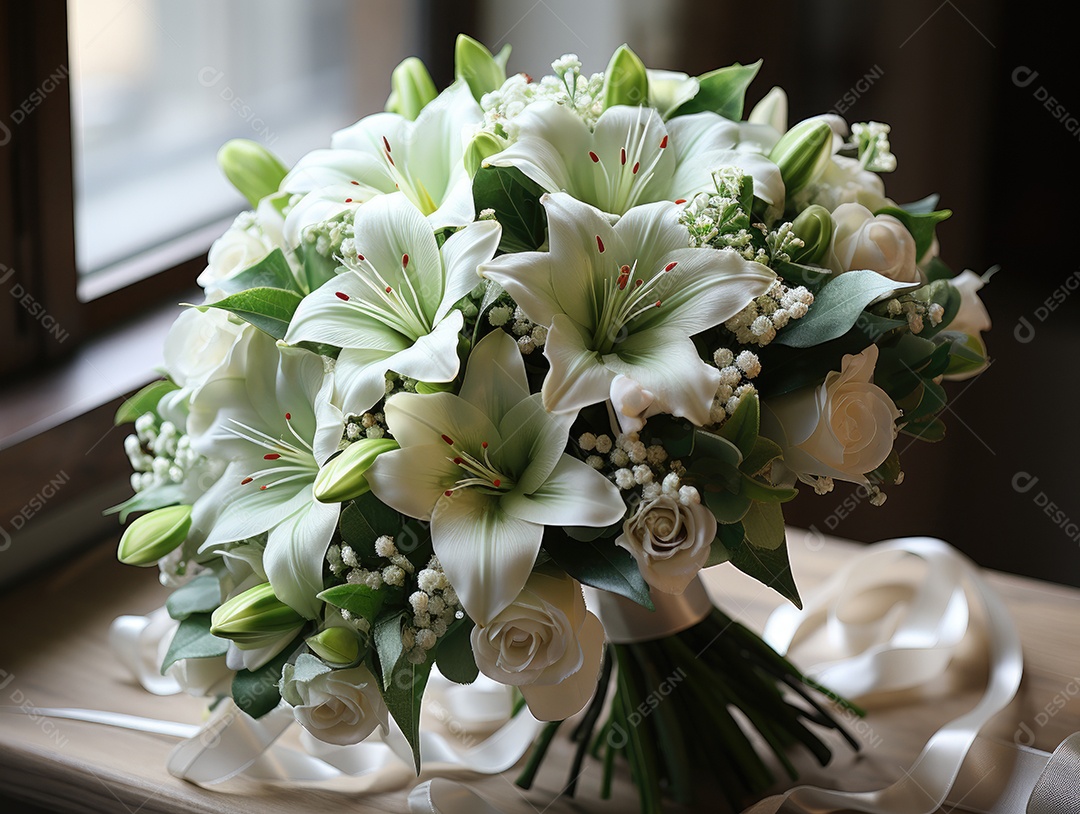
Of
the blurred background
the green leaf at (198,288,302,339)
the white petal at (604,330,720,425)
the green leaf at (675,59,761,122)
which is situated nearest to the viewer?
the white petal at (604,330,720,425)

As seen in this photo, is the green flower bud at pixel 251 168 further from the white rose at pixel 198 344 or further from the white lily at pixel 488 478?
the white lily at pixel 488 478

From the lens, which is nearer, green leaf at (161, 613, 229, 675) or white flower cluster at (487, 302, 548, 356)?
white flower cluster at (487, 302, 548, 356)

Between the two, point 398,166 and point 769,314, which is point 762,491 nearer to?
point 769,314

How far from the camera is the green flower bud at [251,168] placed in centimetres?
85

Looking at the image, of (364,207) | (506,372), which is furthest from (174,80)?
(506,372)

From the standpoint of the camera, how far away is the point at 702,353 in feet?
2.23

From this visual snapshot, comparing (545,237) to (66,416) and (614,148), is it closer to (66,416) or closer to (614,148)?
(614,148)

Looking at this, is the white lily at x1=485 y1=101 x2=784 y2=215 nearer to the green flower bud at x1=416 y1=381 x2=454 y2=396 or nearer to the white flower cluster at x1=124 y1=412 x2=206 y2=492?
the green flower bud at x1=416 y1=381 x2=454 y2=396

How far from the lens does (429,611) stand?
65 centimetres

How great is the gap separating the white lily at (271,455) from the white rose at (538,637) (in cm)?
12

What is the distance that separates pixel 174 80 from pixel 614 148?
2.90 feet

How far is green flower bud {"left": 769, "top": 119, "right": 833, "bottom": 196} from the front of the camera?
757mm

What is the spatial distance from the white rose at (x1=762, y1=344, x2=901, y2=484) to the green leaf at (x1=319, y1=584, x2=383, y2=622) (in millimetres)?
269

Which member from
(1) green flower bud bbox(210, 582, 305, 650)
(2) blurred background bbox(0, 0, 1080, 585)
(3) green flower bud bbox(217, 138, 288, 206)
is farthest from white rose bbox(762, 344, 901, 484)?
(2) blurred background bbox(0, 0, 1080, 585)
